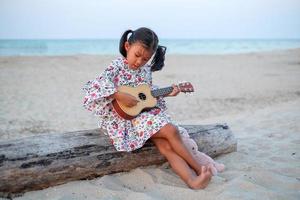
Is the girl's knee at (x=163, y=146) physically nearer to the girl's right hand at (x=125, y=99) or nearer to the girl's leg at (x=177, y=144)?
the girl's leg at (x=177, y=144)

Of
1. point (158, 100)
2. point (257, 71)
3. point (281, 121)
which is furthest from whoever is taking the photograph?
point (257, 71)

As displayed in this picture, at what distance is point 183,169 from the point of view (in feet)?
11.2

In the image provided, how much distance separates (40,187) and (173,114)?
5.52 metres

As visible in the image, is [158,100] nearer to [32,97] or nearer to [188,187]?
[188,187]

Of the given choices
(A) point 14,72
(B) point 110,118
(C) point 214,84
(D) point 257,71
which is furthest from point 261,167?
(D) point 257,71

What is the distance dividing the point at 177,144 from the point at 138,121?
1.46 ft

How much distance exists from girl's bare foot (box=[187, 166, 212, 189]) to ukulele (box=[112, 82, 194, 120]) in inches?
33.0

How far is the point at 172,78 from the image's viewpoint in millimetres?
14914

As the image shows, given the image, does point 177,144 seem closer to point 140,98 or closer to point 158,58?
point 140,98

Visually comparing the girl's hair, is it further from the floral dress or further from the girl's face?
the floral dress

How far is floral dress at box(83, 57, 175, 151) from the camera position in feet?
11.5

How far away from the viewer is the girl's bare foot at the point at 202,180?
3275 mm

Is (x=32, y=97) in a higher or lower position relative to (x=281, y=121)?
lower

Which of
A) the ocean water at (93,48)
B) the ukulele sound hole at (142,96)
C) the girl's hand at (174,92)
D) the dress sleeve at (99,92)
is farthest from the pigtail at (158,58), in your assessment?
the ocean water at (93,48)
